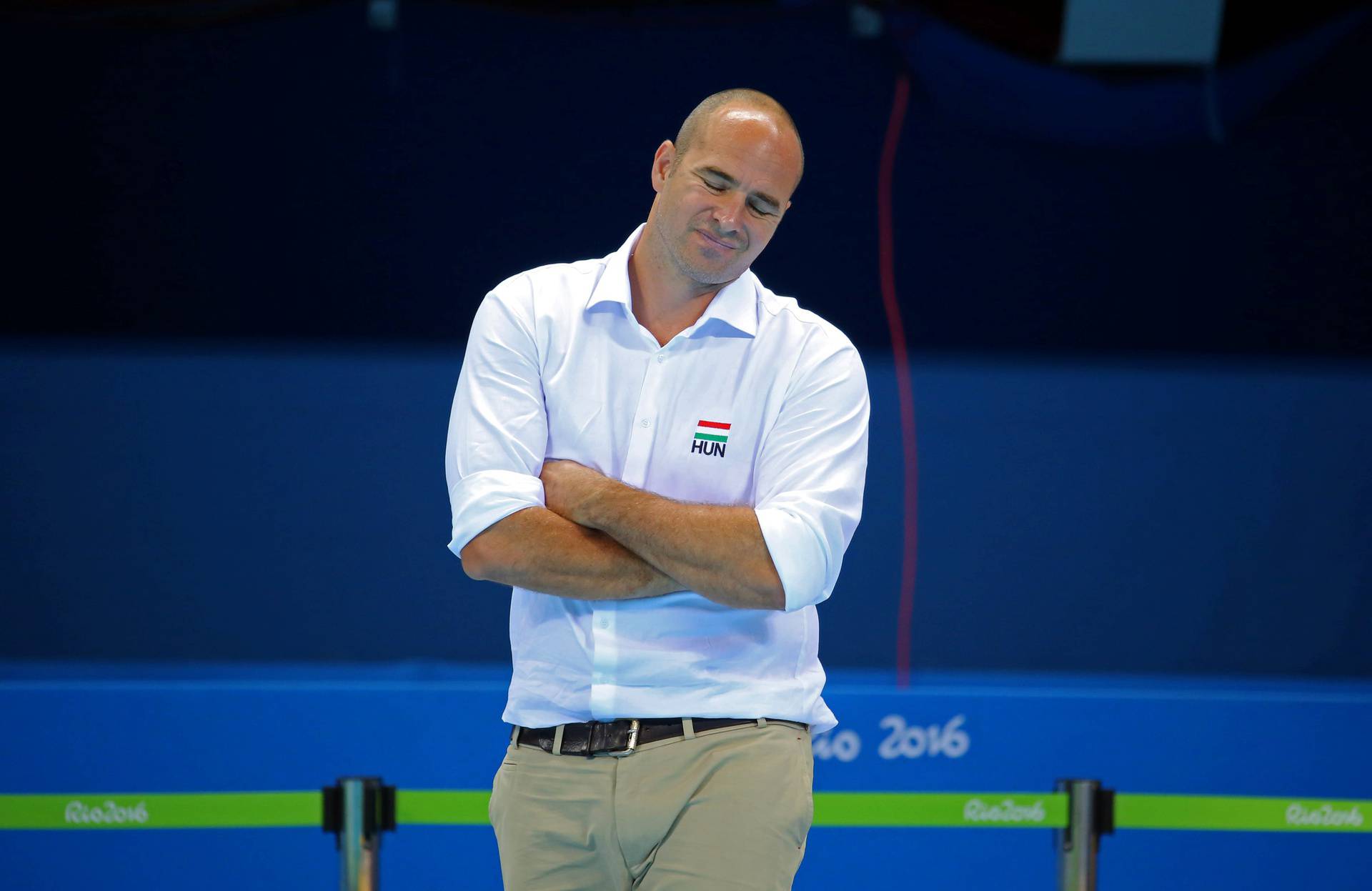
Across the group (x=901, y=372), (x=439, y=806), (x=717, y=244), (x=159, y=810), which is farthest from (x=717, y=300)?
(x=901, y=372)

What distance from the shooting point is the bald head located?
5.63ft

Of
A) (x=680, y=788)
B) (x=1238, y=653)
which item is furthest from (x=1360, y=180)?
(x=680, y=788)

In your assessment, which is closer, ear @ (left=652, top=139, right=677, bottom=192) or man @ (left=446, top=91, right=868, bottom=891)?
man @ (left=446, top=91, right=868, bottom=891)

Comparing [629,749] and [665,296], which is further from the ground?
[665,296]

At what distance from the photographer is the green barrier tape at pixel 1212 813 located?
8.75 feet

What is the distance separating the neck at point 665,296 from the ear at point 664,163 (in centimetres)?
7

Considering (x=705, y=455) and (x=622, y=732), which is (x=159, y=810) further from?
(x=705, y=455)

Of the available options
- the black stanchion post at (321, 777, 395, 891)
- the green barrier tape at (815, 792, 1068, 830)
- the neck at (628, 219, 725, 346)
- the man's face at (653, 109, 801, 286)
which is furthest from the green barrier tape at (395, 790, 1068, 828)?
the man's face at (653, 109, 801, 286)

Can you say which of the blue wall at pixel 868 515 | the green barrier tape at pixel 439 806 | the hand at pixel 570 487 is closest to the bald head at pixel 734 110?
the hand at pixel 570 487

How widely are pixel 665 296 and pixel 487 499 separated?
1.32ft

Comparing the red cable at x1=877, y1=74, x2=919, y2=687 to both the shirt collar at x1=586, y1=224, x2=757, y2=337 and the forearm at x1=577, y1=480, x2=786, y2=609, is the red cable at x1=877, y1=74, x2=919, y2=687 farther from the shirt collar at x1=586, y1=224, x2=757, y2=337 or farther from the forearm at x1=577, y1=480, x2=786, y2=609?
the forearm at x1=577, y1=480, x2=786, y2=609

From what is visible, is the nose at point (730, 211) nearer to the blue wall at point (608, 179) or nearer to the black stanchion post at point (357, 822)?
the black stanchion post at point (357, 822)

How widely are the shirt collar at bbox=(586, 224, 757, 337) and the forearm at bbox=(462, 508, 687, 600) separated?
0.33m

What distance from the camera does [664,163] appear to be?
1.82m
